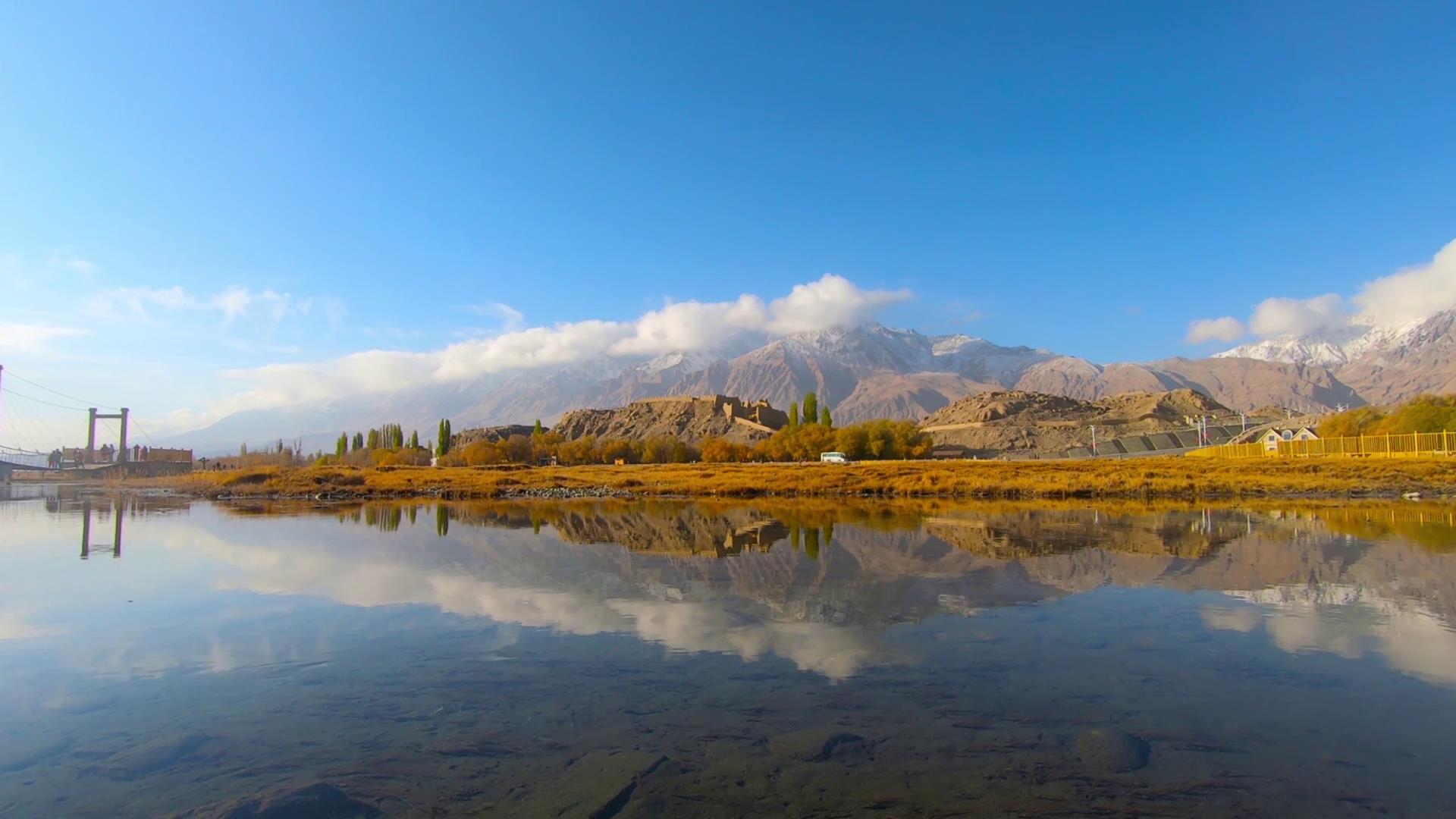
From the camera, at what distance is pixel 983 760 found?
6.51 metres

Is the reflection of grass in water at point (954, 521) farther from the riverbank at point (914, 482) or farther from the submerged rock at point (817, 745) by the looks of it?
the submerged rock at point (817, 745)

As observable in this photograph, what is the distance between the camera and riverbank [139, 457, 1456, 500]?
41.2 metres

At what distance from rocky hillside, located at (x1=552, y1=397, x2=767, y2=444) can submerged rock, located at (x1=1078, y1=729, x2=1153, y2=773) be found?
12975 centimetres

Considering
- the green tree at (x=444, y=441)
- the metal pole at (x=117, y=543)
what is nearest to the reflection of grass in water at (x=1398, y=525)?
the metal pole at (x=117, y=543)

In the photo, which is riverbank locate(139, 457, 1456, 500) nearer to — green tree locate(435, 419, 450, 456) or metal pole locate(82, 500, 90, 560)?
metal pole locate(82, 500, 90, 560)

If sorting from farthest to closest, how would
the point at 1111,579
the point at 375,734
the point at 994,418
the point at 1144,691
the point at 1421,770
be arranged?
the point at 994,418 → the point at 1111,579 → the point at 1144,691 → the point at 375,734 → the point at 1421,770

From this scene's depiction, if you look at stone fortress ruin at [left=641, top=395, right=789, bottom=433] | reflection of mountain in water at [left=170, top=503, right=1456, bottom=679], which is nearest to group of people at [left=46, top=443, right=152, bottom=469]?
stone fortress ruin at [left=641, top=395, right=789, bottom=433]

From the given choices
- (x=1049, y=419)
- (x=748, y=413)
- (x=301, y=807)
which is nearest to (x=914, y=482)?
(x=301, y=807)

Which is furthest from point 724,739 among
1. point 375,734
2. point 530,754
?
point 375,734

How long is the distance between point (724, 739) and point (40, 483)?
113 meters

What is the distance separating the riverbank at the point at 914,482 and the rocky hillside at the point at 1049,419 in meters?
63.7

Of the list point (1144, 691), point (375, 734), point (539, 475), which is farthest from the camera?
point (539, 475)

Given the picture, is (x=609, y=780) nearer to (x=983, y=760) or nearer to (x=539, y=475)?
(x=983, y=760)

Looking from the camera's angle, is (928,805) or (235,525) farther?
(235,525)
